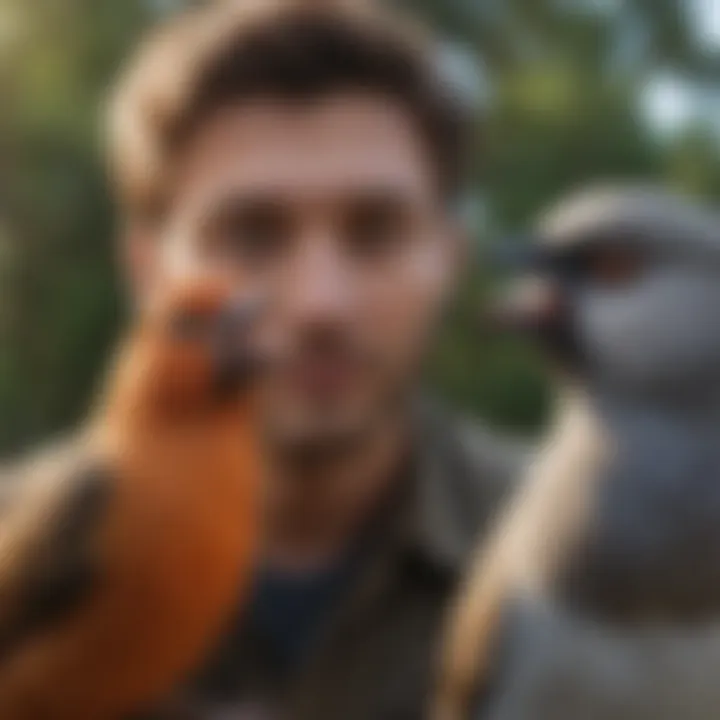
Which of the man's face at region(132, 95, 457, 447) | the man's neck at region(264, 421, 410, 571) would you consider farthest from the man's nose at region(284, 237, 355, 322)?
the man's neck at region(264, 421, 410, 571)

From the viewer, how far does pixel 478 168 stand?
1.16 metres

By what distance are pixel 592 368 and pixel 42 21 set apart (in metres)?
0.59

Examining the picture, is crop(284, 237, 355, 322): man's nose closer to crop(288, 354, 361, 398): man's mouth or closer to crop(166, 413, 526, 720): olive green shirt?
crop(288, 354, 361, 398): man's mouth

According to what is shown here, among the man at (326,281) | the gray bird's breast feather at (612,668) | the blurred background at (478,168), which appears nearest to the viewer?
the gray bird's breast feather at (612,668)

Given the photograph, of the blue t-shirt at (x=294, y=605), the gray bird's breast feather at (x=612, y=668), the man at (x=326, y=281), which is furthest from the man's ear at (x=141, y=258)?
the gray bird's breast feather at (x=612, y=668)

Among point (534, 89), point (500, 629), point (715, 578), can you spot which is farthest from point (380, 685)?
point (534, 89)

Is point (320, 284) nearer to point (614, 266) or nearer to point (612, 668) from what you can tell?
point (614, 266)

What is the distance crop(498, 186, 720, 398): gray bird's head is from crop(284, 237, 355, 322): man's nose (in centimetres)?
14

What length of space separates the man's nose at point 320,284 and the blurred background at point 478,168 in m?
0.11

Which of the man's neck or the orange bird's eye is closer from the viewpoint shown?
the orange bird's eye

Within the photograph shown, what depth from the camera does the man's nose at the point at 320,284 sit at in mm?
1019

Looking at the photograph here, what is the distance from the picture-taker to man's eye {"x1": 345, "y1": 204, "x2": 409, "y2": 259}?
106cm

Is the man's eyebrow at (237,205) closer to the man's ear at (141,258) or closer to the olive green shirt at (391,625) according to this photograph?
the man's ear at (141,258)

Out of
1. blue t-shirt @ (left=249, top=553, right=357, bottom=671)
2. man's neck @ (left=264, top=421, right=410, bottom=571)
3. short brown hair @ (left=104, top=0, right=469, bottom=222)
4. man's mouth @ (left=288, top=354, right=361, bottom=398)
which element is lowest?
blue t-shirt @ (left=249, top=553, right=357, bottom=671)
